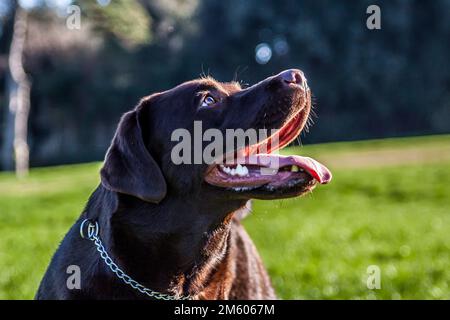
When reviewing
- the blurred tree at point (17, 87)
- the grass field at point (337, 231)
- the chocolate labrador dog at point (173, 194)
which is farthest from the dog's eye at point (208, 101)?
the blurred tree at point (17, 87)

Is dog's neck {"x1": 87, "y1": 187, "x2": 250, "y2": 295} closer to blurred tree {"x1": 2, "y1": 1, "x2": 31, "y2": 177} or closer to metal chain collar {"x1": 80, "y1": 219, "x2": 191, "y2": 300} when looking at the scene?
metal chain collar {"x1": 80, "y1": 219, "x2": 191, "y2": 300}

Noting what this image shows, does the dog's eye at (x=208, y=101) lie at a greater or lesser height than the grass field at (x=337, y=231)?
greater

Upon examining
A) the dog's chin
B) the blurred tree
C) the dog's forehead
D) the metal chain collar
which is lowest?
the metal chain collar

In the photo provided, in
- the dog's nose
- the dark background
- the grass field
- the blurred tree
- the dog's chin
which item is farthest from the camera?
the dark background

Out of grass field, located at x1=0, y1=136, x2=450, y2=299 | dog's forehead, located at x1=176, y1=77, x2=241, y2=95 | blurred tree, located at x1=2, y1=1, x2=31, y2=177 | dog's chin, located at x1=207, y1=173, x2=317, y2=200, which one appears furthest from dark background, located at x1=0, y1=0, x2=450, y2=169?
dog's chin, located at x1=207, y1=173, x2=317, y2=200

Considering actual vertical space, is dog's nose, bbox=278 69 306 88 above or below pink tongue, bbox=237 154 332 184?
above

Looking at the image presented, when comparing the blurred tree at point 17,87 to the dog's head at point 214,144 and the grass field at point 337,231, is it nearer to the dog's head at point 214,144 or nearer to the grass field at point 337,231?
the grass field at point 337,231

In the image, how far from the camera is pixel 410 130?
34.5m

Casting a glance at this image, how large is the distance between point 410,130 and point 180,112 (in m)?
33.0

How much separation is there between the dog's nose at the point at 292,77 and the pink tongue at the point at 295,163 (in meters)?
0.35

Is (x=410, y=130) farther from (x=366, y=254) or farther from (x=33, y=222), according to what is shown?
(x=366, y=254)

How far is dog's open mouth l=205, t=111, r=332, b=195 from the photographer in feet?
9.21

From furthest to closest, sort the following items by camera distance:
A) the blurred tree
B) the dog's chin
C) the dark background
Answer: the dark background < the blurred tree < the dog's chin

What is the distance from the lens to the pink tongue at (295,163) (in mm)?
2822
